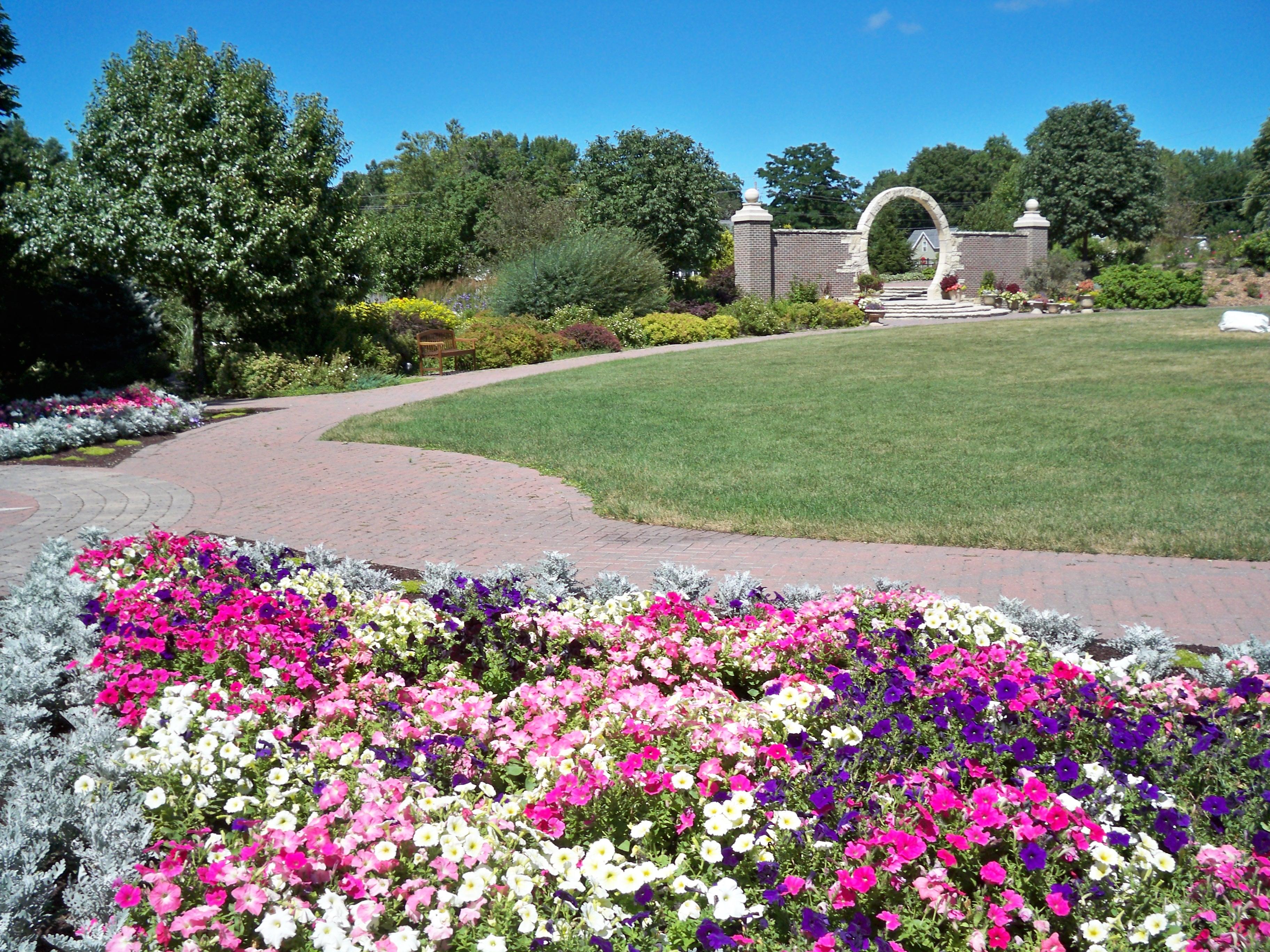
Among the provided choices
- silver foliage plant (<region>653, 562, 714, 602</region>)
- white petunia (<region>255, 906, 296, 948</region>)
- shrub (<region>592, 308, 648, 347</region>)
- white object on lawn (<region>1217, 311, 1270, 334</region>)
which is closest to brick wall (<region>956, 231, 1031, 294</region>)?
white object on lawn (<region>1217, 311, 1270, 334</region>)

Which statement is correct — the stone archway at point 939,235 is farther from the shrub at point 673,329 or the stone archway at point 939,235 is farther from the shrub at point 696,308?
the shrub at point 673,329

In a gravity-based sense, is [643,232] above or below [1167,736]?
above

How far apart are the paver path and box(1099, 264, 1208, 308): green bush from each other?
25973 millimetres

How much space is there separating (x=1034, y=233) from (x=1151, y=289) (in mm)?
7349

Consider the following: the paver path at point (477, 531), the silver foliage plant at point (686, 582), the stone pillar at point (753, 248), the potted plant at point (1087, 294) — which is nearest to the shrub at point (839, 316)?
the stone pillar at point (753, 248)

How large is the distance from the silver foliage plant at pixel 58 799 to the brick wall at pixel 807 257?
28.6m

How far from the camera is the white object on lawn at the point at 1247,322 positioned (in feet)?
61.5

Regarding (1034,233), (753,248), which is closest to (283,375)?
(753,248)

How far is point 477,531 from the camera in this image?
21.8 feet

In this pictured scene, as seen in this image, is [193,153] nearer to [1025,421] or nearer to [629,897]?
[1025,421]

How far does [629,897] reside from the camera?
2.27 metres

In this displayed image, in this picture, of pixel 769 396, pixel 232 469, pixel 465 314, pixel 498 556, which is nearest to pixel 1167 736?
pixel 498 556

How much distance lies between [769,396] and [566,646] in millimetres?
9784

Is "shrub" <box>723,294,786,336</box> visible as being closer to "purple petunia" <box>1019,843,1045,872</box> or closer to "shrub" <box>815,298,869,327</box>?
"shrub" <box>815,298,869,327</box>
